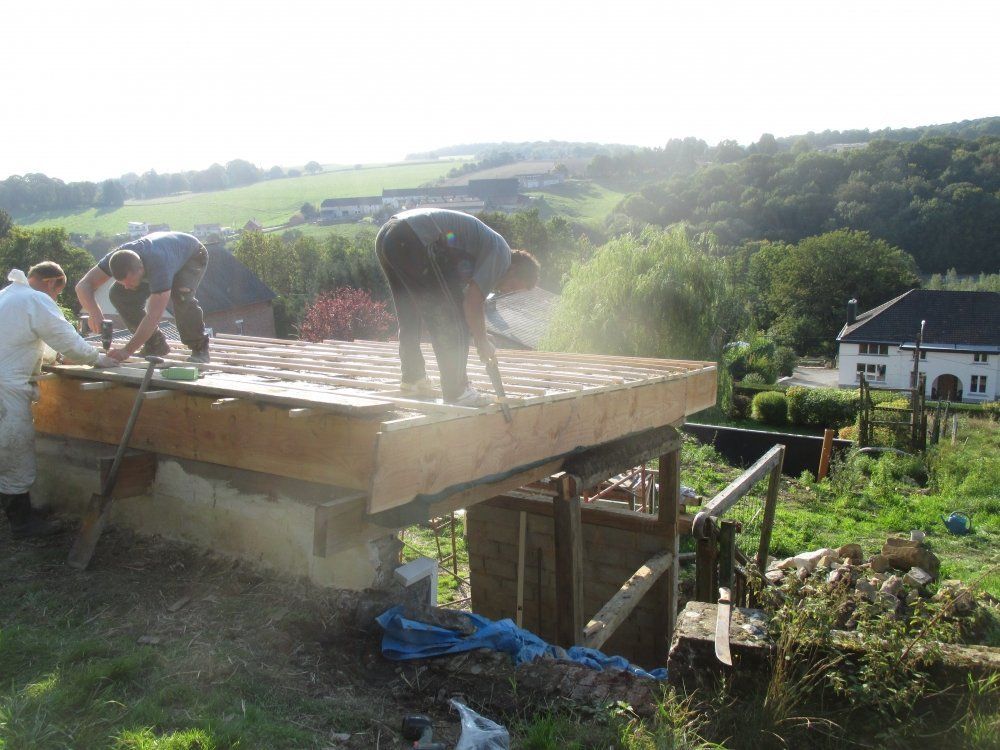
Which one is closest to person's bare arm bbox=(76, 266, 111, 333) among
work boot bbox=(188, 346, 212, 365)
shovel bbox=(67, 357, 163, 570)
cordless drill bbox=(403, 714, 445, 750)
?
work boot bbox=(188, 346, 212, 365)

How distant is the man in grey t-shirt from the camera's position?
3.93 metres

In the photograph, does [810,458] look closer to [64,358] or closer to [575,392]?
[575,392]

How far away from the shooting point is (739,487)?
579cm

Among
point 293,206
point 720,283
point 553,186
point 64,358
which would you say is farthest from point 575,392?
point 553,186

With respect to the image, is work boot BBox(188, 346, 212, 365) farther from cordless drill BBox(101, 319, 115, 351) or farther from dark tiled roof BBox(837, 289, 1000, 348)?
dark tiled roof BBox(837, 289, 1000, 348)

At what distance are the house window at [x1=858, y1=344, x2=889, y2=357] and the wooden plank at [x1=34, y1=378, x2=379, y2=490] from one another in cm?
4661

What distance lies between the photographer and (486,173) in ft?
353

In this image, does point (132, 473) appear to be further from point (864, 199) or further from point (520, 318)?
point (864, 199)

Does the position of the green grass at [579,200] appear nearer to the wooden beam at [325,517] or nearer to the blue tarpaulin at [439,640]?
the blue tarpaulin at [439,640]

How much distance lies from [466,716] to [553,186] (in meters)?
108

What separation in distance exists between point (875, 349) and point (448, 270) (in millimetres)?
46293

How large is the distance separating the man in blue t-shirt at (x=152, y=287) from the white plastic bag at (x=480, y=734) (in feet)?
10.9

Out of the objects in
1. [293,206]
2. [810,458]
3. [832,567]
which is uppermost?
[293,206]

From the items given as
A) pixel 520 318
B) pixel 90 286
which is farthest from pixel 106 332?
pixel 520 318
